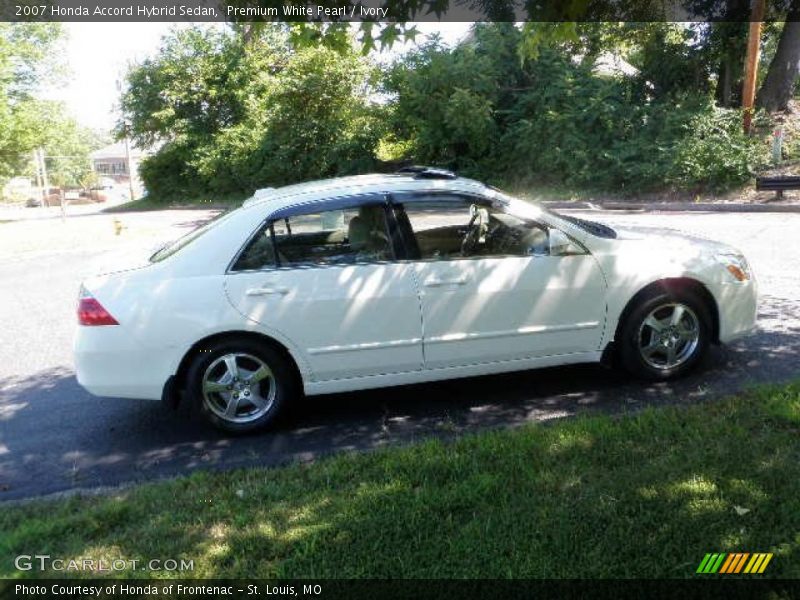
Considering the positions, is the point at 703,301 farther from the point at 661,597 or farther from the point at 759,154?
the point at 759,154

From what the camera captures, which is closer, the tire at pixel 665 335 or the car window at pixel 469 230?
the car window at pixel 469 230

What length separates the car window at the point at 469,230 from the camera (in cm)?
486

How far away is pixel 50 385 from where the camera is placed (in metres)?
6.15

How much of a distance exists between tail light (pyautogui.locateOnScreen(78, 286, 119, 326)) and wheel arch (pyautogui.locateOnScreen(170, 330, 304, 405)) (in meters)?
0.48

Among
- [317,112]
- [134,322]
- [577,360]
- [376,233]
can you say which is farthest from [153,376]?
[317,112]

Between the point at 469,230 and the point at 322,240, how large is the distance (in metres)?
1.00

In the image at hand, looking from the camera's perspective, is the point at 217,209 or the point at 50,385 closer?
the point at 50,385

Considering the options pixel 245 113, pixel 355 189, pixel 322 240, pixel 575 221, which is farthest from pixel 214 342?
pixel 245 113

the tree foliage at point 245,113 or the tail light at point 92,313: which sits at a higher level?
the tree foliage at point 245,113

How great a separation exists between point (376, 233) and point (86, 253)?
472 inches

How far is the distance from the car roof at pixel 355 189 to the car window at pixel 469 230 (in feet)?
0.32

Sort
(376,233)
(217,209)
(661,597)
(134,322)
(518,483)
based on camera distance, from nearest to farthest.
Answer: (661,597) < (518,483) < (134,322) < (376,233) < (217,209)

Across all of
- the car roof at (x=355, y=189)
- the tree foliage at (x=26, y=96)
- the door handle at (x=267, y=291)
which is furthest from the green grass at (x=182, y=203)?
the door handle at (x=267, y=291)

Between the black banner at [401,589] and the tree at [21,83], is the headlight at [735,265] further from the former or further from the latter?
the tree at [21,83]
